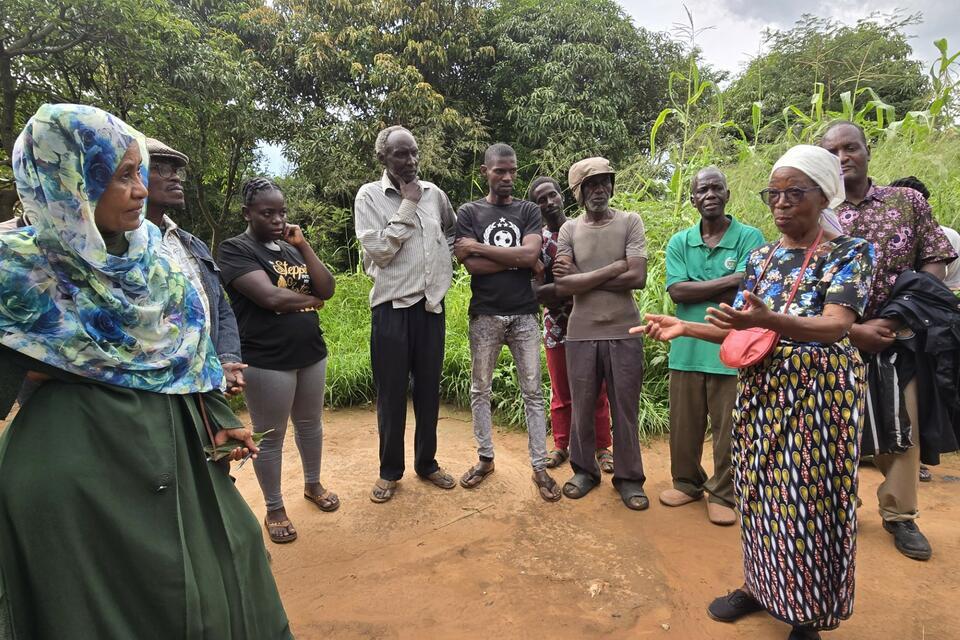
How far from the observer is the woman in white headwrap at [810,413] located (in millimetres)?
1878

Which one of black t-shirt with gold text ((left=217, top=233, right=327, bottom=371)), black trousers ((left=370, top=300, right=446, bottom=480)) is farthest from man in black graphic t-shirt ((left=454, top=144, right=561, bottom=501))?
black t-shirt with gold text ((left=217, top=233, right=327, bottom=371))

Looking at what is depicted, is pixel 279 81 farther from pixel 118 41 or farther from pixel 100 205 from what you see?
pixel 100 205

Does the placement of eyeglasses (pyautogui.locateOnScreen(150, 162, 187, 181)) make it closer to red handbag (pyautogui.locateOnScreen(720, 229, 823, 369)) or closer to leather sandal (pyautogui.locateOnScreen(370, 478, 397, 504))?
leather sandal (pyautogui.locateOnScreen(370, 478, 397, 504))

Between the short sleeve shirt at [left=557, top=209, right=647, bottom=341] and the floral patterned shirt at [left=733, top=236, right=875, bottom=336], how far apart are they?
1.12 m

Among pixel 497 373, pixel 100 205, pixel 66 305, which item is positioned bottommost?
pixel 497 373

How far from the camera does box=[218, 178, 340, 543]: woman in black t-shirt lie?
271 cm

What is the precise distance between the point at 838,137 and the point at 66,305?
10.4 feet

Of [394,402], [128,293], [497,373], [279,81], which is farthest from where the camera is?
[279,81]

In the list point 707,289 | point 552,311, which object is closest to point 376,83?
point 552,311

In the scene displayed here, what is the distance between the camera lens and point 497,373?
5.16 metres

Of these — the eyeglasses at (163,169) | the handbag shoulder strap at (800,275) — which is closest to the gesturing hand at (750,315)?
the handbag shoulder strap at (800,275)

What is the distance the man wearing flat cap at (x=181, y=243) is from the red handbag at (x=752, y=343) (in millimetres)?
1976

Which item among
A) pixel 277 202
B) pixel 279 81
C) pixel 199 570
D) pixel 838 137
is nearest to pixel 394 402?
pixel 277 202

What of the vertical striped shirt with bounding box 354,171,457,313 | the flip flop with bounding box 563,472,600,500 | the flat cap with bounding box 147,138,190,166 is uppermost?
the flat cap with bounding box 147,138,190,166
